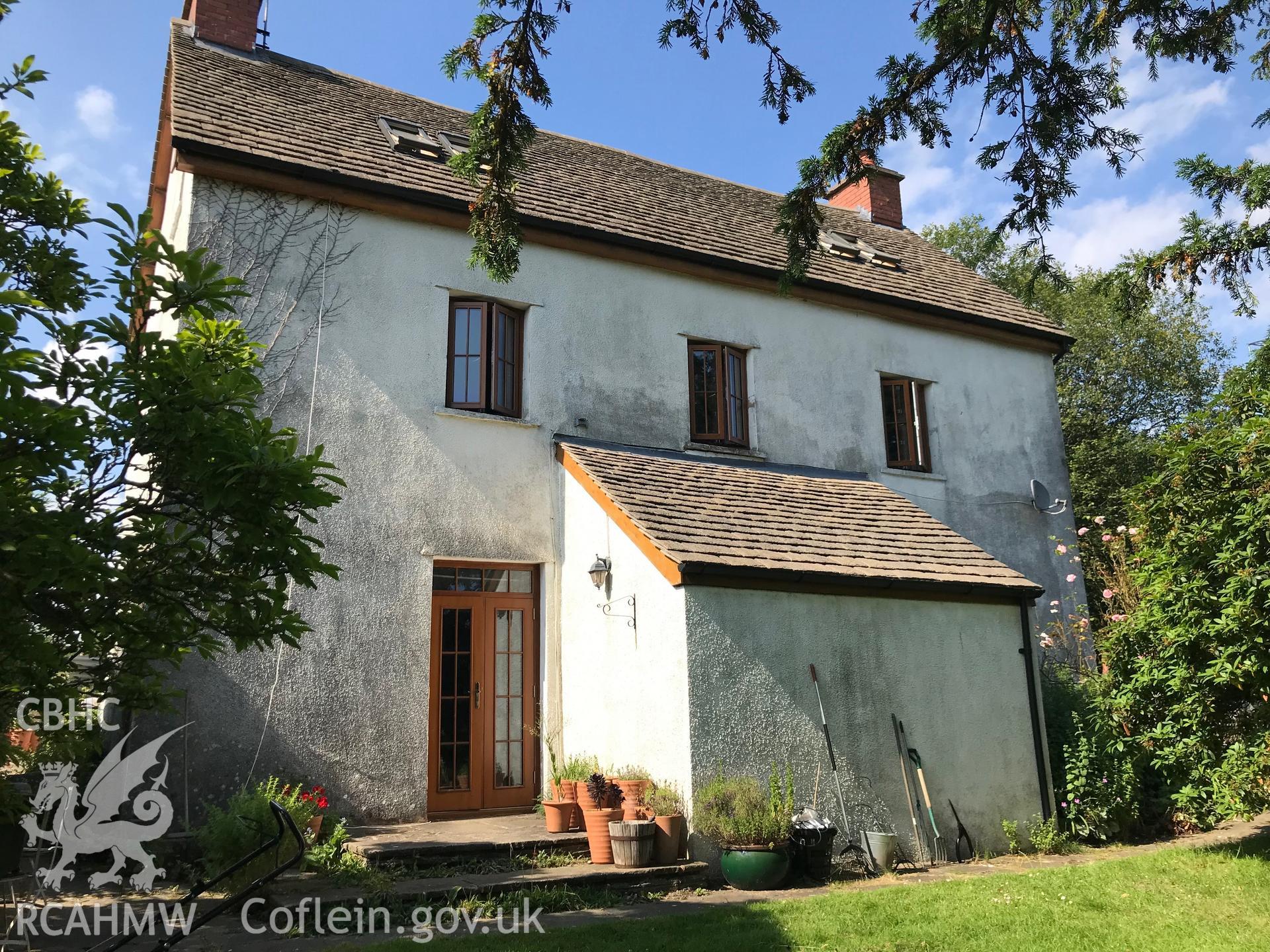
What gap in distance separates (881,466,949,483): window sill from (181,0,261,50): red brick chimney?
12.1 m

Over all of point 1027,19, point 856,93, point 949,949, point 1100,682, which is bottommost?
point 949,949

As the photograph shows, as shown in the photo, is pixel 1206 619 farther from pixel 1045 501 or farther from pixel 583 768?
pixel 1045 501

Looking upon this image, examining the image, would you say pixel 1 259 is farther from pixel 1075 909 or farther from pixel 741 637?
pixel 1075 909

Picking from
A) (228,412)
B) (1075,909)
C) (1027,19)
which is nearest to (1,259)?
(228,412)

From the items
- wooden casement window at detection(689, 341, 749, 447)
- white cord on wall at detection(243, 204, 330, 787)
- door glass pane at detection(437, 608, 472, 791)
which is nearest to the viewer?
white cord on wall at detection(243, 204, 330, 787)

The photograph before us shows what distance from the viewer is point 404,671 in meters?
10.2

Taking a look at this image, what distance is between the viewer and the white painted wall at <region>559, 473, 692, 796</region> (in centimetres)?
895

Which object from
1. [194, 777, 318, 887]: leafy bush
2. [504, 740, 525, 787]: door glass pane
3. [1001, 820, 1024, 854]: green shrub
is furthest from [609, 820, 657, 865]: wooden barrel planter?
[1001, 820, 1024, 854]: green shrub

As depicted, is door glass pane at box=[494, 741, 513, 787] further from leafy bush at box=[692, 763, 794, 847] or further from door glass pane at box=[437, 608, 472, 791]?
leafy bush at box=[692, 763, 794, 847]

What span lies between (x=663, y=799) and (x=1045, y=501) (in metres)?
10.0

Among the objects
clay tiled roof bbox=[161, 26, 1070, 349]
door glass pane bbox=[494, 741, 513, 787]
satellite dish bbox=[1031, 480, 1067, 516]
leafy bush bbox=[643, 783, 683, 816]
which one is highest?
clay tiled roof bbox=[161, 26, 1070, 349]

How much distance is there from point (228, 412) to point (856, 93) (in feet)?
16.7

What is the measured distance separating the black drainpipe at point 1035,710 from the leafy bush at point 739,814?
3.66 meters

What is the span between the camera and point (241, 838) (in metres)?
7.68
